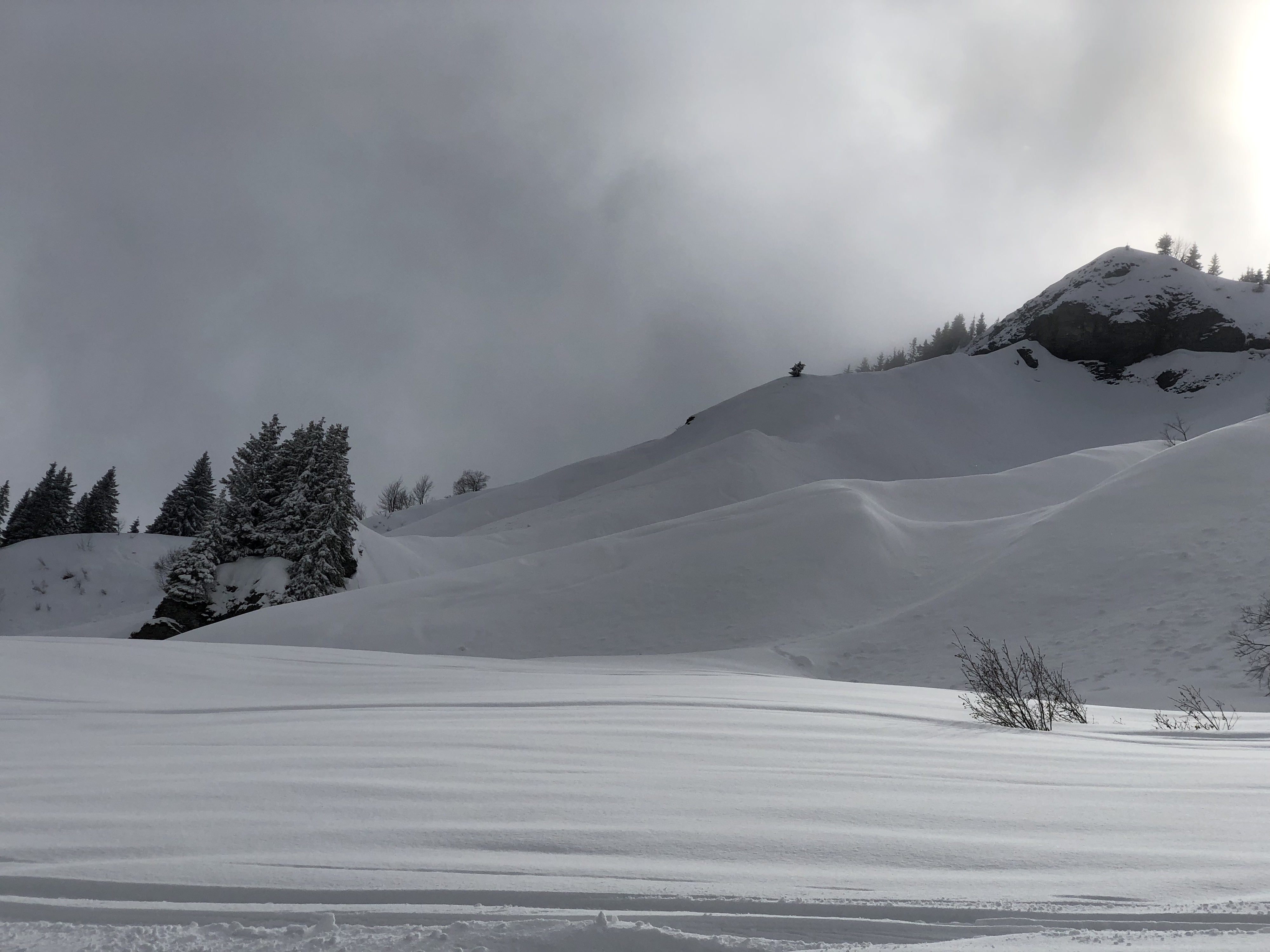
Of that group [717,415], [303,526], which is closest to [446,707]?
[303,526]

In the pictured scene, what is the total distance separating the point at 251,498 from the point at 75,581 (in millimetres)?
22420

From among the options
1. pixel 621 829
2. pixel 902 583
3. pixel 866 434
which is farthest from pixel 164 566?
pixel 621 829

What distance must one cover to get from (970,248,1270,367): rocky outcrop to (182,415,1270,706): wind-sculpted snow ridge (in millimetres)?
65289

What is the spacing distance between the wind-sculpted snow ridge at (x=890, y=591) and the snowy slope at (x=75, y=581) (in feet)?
98.9

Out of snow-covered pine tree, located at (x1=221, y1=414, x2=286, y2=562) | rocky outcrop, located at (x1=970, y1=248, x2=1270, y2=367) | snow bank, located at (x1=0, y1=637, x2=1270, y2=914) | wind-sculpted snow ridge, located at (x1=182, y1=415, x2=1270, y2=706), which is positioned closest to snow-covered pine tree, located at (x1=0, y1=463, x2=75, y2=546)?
snow-covered pine tree, located at (x1=221, y1=414, x2=286, y2=562)

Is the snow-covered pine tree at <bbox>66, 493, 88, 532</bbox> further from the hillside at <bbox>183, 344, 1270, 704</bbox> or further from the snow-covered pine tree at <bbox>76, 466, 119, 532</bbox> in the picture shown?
the hillside at <bbox>183, 344, 1270, 704</bbox>

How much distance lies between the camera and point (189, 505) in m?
56.6

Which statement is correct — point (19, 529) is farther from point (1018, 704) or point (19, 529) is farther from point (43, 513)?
point (1018, 704)

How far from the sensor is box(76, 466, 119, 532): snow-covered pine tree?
5644 centimetres

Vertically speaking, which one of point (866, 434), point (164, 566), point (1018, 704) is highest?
point (866, 434)

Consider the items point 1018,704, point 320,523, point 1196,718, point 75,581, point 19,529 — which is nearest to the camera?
point 1018,704

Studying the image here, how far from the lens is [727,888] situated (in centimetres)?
145

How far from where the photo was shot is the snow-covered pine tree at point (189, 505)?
5588 centimetres

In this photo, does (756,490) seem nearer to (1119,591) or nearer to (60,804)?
(1119,591)
